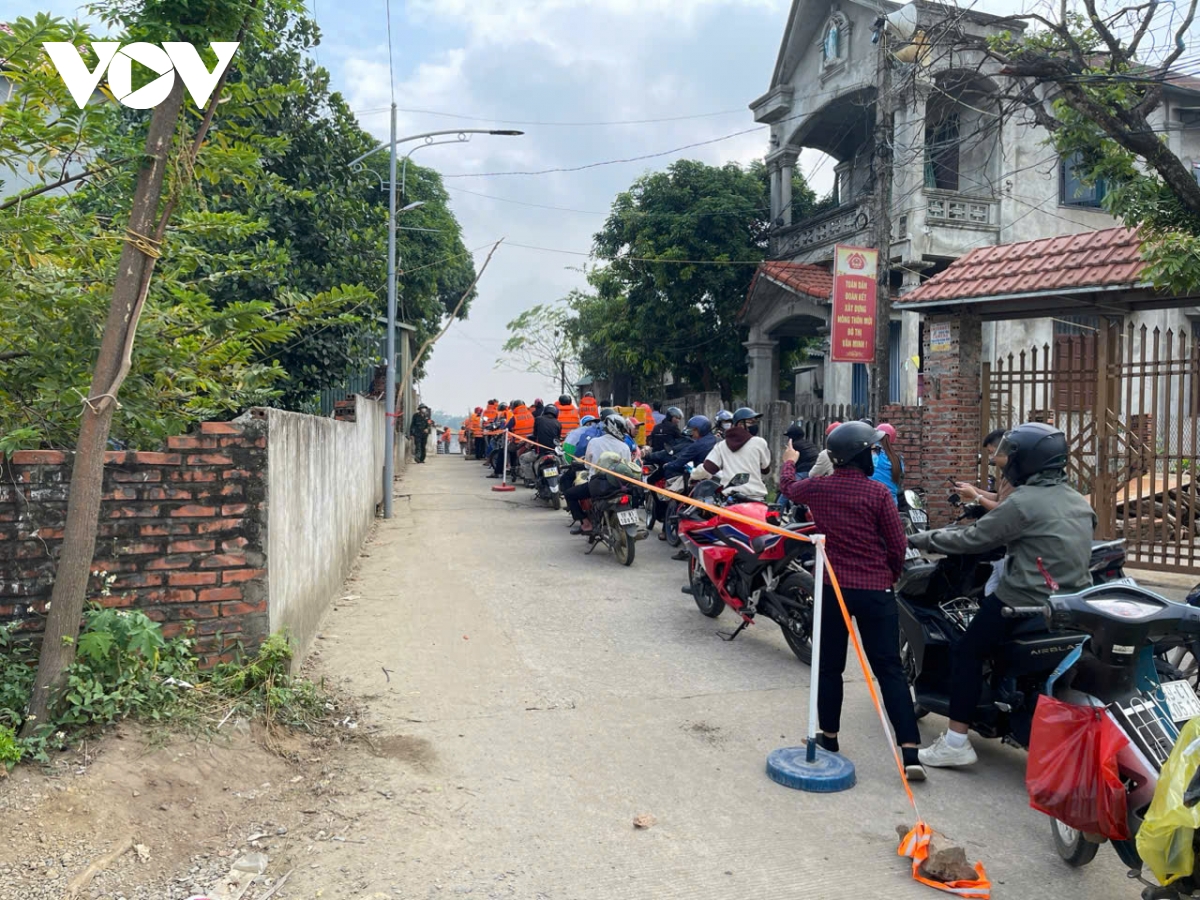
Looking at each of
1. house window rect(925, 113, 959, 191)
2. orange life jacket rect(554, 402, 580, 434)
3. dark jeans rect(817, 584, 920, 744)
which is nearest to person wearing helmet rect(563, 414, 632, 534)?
orange life jacket rect(554, 402, 580, 434)

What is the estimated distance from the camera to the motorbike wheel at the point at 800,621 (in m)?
6.29

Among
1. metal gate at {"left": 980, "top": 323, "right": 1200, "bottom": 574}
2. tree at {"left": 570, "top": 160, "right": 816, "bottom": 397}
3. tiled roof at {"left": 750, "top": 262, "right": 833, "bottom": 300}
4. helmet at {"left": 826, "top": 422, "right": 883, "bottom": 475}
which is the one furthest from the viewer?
tree at {"left": 570, "top": 160, "right": 816, "bottom": 397}

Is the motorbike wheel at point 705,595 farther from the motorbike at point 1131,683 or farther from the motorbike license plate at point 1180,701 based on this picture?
the motorbike license plate at point 1180,701

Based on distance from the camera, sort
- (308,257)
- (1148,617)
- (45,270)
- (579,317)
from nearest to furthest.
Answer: (1148,617) < (45,270) < (308,257) < (579,317)

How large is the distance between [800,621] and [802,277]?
13566 millimetres

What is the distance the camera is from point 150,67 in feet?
14.5

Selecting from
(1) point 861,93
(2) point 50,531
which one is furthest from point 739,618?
(1) point 861,93

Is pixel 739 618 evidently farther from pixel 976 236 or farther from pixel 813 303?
pixel 976 236

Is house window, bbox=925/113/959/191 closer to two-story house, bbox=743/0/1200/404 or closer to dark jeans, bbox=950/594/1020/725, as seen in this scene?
two-story house, bbox=743/0/1200/404

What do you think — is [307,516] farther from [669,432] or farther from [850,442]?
[669,432]

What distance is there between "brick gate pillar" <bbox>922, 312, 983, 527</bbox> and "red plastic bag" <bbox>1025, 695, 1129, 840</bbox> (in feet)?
25.2

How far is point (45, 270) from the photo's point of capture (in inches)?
197

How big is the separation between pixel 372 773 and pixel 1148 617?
11.2ft

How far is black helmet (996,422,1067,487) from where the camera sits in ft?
14.5
